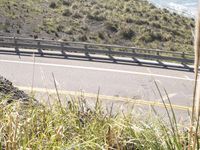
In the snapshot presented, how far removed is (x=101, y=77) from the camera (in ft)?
53.2

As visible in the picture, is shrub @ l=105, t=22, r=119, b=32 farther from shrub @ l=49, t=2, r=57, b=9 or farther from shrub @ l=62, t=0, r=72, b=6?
shrub @ l=62, t=0, r=72, b=6

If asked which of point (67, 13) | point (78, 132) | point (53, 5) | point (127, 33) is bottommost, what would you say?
point (127, 33)

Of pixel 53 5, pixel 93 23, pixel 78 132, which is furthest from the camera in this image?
pixel 53 5

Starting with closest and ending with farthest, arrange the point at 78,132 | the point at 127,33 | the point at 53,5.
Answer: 1. the point at 78,132
2. the point at 127,33
3. the point at 53,5

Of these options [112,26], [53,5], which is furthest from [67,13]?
[112,26]

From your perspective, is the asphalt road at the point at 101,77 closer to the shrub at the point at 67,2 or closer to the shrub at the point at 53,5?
the shrub at the point at 53,5

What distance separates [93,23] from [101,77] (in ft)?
52.9

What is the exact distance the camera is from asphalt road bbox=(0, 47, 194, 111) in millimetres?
14359

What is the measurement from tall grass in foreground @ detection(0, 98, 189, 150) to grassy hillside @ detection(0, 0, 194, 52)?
2053 centimetres

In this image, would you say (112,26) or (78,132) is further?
(112,26)

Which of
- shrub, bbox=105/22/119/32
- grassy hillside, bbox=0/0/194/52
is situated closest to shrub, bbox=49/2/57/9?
grassy hillside, bbox=0/0/194/52

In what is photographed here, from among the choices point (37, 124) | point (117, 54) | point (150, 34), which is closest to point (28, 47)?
point (117, 54)

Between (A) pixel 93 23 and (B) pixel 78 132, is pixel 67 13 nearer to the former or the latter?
(A) pixel 93 23

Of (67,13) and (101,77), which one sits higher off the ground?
(101,77)
